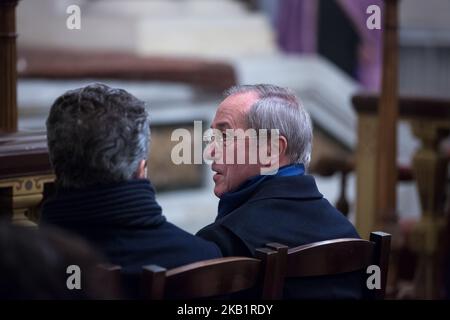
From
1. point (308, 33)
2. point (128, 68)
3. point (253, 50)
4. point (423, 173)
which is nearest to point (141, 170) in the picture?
point (423, 173)

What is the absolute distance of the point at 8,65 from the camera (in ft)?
10.2

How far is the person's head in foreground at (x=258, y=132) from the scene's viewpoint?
2.47 m

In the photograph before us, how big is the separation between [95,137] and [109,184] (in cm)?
10

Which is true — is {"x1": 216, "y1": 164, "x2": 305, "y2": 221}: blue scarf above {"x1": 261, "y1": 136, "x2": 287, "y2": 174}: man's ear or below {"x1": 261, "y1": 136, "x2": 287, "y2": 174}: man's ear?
below

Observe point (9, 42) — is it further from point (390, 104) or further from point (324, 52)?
point (324, 52)

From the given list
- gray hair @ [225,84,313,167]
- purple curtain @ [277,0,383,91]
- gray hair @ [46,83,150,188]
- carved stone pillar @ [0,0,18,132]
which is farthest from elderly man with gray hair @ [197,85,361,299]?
purple curtain @ [277,0,383,91]

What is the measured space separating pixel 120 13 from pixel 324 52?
7.17 feet

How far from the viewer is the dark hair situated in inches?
51.4

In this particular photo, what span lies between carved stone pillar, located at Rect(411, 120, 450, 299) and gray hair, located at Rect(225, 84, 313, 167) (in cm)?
212

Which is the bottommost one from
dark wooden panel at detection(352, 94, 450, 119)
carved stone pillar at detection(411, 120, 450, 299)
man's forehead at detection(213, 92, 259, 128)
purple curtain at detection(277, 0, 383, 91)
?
carved stone pillar at detection(411, 120, 450, 299)

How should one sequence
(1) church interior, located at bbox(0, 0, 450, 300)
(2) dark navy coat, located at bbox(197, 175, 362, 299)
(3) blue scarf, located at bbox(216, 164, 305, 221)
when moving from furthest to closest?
(1) church interior, located at bbox(0, 0, 450, 300), (3) blue scarf, located at bbox(216, 164, 305, 221), (2) dark navy coat, located at bbox(197, 175, 362, 299)

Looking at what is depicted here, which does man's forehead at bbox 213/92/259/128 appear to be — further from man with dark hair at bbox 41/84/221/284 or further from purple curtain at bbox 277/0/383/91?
purple curtain at bbox 277/0/383/91

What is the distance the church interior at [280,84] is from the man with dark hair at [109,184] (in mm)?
186
